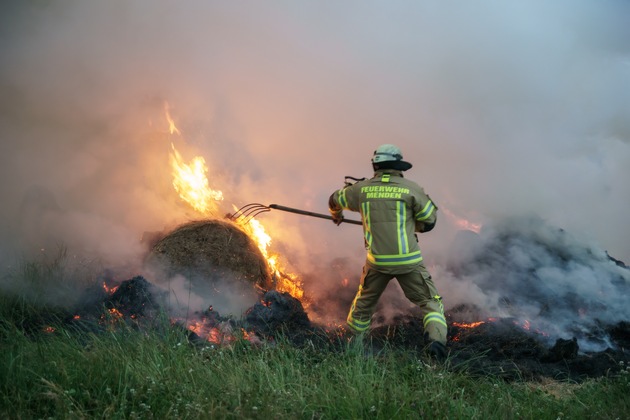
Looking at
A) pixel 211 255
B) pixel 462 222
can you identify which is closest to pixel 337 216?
pixel 211 255

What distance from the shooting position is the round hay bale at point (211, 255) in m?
6.77

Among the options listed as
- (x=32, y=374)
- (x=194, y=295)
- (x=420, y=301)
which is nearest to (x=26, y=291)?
(x=194, y=295)

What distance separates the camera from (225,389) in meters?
3.56

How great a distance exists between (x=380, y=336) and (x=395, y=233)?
1418 millimetres

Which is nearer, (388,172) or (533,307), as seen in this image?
(388,172)

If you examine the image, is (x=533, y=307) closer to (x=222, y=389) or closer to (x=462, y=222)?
(x=462, y=222)

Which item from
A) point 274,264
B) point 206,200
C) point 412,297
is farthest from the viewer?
point 206,200

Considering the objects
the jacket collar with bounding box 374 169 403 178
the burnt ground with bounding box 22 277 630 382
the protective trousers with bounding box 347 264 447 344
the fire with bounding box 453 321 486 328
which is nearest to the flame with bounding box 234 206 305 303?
the burnt ground with bounding box 22 277 630 382

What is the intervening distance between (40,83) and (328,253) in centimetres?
536

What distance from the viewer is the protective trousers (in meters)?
5.50

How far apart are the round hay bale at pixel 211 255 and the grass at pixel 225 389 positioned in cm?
214

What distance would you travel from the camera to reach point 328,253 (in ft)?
28.2

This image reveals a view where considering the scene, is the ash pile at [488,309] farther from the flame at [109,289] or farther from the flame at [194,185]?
the flame at [194,185]

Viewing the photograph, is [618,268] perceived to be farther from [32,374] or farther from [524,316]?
[32,374]
